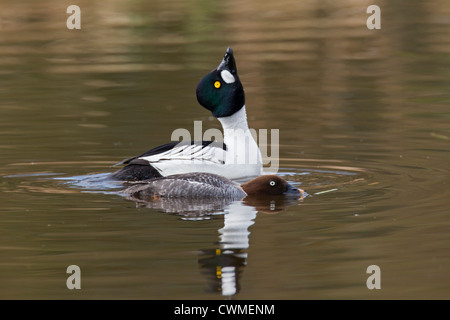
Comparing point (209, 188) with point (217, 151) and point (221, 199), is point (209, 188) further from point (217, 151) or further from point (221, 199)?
point (217, 151)

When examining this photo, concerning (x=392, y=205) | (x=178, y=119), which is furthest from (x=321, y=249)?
(x=178, y=119)

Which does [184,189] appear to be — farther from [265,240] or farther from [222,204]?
[265,240]

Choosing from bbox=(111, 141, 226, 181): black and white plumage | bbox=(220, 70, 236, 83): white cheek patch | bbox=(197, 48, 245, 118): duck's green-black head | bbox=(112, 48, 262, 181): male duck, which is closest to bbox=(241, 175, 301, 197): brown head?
bbox=(112, 48, 262, 181): male duck

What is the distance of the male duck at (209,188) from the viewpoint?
10992 mm

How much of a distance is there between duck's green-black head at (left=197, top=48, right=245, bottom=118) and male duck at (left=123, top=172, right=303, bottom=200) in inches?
57.4

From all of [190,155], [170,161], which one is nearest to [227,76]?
[190,155]

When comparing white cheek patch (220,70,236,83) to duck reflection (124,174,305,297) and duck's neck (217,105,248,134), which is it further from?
duck reflection (124,174,305,297)

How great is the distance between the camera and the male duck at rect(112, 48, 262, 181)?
11.9m

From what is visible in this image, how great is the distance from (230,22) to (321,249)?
20.7 meters

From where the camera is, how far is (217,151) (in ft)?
39.6

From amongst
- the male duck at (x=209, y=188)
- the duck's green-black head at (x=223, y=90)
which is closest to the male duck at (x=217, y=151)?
the duck's green-black head at (x=223, y=90)

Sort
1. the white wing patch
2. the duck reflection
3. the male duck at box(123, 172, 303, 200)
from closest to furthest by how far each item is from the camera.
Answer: the duck reflection < the male duck at box(123, 172, 303, 200) < the white wing patch

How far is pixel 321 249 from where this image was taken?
8.65m

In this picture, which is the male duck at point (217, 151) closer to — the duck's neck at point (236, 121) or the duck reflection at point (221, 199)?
the duck's neck at point (236, 121)
